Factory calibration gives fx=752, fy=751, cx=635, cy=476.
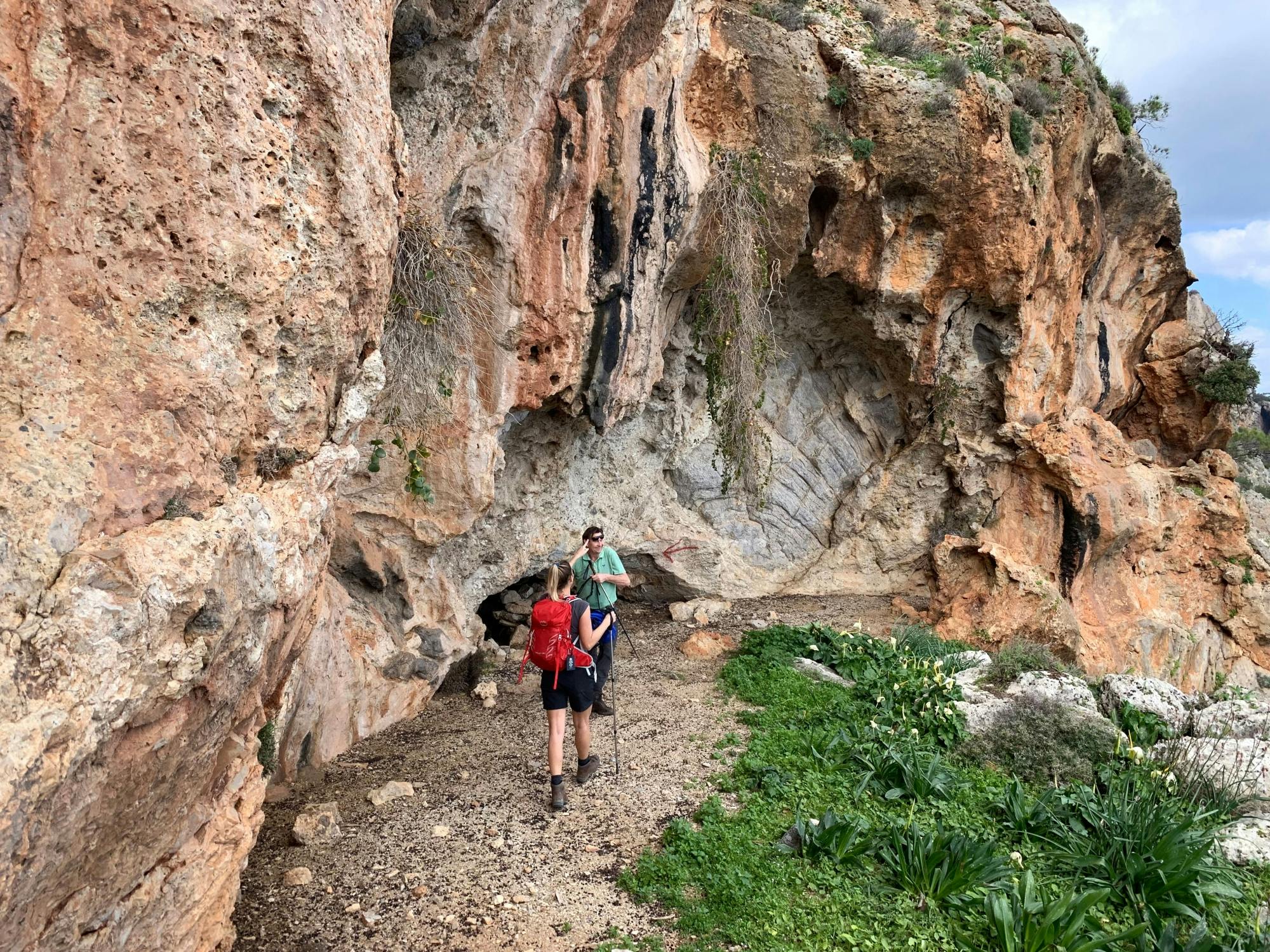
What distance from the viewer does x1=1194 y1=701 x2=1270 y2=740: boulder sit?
536 centimetres

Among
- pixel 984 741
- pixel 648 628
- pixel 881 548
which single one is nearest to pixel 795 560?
pixel 881 548

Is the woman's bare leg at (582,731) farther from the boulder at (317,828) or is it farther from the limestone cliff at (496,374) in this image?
the limestone cliff at (496,374)

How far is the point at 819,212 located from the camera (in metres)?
9.27

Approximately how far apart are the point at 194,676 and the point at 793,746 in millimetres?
3953

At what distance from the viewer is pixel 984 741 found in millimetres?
5246

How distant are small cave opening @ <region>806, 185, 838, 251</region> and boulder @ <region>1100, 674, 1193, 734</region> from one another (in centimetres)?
581

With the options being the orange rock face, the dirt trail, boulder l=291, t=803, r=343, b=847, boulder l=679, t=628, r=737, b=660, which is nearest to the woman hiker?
the dirt trail

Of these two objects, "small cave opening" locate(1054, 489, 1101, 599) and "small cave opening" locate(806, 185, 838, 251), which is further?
"small cave opening" locate(1054, 489, 1101, 599)

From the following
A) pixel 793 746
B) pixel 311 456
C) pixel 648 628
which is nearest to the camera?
pixel 311 456

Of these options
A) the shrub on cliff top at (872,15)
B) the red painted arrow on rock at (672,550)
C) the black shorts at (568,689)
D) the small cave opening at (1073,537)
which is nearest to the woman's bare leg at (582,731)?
the black shorts at (568,689)

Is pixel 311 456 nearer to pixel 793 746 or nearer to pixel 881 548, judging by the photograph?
pixel 793 746

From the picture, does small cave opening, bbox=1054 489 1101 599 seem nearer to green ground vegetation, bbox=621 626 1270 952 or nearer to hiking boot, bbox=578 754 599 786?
green ground vegetation, bbox=621 626 1270 952

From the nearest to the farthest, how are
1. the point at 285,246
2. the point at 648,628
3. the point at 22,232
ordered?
the point at 22,232
the point at 285,246
the point at 648,628

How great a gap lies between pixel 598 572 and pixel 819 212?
6011mm
